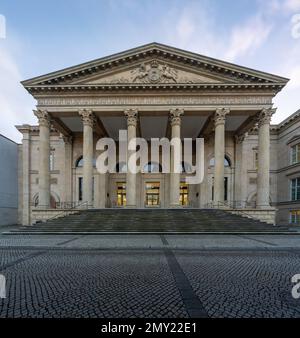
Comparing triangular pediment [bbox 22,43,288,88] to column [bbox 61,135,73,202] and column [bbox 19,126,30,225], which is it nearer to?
column [bbox 61,135,73,202]

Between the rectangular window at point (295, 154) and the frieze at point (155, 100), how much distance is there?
32.5ft

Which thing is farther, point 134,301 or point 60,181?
point 60,181

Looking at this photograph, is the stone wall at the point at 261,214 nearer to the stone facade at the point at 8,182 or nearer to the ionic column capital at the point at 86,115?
the ionic column capital at the point at 86,115

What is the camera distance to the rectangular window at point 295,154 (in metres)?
25.6

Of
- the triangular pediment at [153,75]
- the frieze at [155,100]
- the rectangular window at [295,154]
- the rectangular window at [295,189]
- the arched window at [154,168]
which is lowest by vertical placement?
the rectangular window at [295,189]

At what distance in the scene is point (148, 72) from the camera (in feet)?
65.9

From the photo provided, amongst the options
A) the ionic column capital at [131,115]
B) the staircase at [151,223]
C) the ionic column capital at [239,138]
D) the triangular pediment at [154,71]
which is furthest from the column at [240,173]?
the ionic column capital at [131,115]

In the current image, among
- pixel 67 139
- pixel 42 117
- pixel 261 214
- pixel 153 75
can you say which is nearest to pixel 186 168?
pixel 261 214

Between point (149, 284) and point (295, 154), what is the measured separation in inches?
1114
